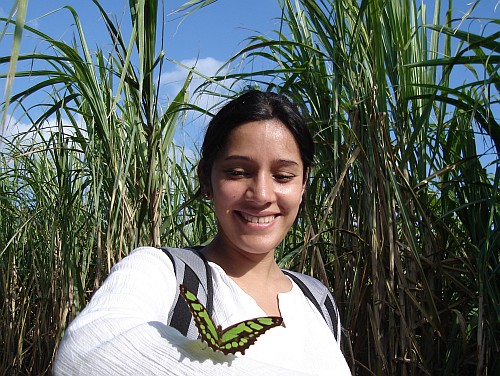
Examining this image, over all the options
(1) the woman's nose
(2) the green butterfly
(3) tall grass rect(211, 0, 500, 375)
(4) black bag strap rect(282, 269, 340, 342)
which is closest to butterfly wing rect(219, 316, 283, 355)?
(2) the green butterfly

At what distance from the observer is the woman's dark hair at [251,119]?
111 centimetres

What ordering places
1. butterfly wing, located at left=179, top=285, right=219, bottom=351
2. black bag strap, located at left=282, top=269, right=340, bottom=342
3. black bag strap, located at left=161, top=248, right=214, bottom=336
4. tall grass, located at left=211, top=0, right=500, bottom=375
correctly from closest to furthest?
1. butterfly wing, located at left=179, top=285, right=219, bottom=351
2. black bag strap, located at left=161, top=248, right=214, bottom=336
3. black bag strap, located at left=282, top=269, right=340, bottom=342
4. tall grass, located at left=211, top=0, right=500, bottom=375

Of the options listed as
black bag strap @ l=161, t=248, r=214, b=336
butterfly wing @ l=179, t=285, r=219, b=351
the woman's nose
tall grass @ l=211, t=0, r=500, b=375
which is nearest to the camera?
butterfly wing @ l=179, t=285, r=219, b=351

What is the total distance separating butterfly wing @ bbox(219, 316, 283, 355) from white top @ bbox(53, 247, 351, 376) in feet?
0.07

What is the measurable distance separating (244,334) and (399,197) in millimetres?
1042

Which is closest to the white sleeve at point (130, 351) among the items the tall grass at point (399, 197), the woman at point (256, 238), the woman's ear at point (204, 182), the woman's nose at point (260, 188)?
the woman at point (256, 238)

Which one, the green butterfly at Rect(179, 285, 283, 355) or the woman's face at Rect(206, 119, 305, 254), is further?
the woman's face at Rect(206, 119, 305, 254)

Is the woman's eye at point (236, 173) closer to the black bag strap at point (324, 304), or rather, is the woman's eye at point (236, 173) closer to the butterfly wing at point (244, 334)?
the black bag strap at point (324, 304)

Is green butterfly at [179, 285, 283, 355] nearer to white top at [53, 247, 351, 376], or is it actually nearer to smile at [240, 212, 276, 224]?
white top at [53, 247, 351, 376]

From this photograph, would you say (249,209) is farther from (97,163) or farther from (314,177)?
(97,163)

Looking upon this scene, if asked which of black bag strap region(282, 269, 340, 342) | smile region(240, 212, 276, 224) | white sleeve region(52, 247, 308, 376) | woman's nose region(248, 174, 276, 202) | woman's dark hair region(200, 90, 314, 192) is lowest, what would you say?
black bag strap region(282, 269, 340, 342)

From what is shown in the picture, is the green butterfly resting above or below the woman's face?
below

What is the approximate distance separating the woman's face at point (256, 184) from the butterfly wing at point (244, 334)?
464 millimetres

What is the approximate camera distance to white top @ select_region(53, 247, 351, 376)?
1.96ft
